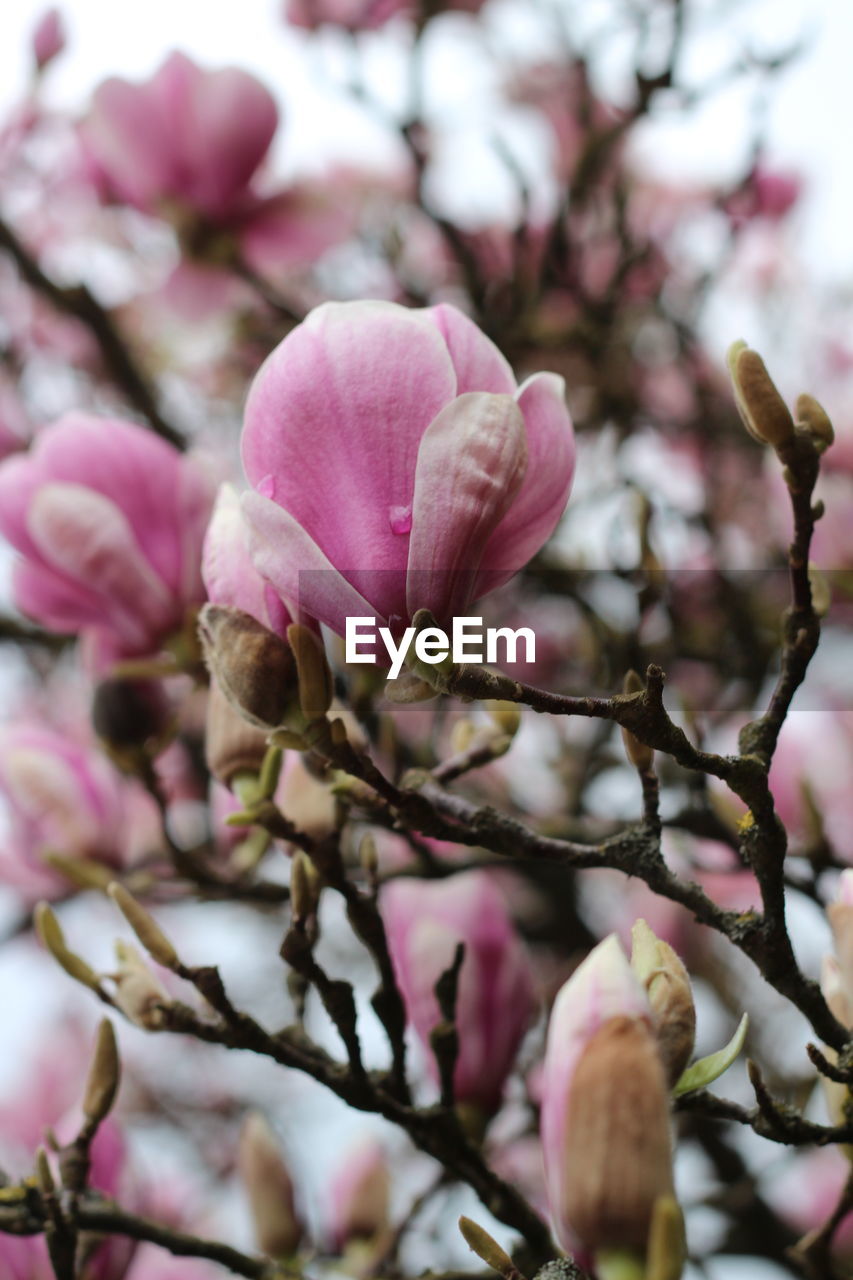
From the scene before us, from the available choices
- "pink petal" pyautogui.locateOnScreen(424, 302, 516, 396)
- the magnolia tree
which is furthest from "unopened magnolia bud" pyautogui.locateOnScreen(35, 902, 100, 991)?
"pink petal" pyautogui.locateOnScreen(424, 302, 516, 396)

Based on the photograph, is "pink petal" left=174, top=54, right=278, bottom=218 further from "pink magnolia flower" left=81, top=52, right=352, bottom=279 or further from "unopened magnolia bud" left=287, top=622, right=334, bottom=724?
"unopened magnolia bud" left=287, top=622, right=334, bottom=724

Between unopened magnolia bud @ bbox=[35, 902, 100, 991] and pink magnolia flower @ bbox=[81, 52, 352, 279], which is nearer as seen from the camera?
unopened magnolia bud @ bbox=[35, 902, 100, 991]

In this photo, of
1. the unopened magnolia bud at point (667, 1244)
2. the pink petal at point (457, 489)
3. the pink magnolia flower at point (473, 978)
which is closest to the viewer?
the unopened magnolia bud at point (667, 1244)

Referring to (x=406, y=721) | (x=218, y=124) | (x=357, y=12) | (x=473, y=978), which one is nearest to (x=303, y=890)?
(x=473, y=978)

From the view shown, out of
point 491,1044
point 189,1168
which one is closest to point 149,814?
point 491,1044

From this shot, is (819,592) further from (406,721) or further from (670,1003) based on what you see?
(406,721)

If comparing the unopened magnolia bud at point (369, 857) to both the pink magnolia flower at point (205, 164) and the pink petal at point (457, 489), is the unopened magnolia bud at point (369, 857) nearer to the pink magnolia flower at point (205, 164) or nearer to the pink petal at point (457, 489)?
the pink petal at point (457, 489)

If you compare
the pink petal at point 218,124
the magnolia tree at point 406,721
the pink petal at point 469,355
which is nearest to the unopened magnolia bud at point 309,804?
the magnolia tree at point 406,721
